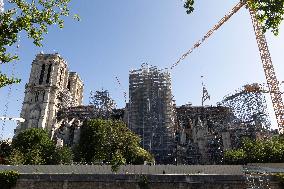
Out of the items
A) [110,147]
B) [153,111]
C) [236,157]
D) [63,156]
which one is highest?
[153,111]

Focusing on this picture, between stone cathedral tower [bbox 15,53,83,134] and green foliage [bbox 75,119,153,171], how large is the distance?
18.8 meters

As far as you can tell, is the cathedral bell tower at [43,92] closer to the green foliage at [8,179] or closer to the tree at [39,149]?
the tree at [39,149]

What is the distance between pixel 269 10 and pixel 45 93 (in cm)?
6543

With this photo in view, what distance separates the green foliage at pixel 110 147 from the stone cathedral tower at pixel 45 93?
1885cm

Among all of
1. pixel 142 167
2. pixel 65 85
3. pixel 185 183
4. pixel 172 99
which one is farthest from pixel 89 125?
pixel 185 183

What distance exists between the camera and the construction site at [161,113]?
6316cm

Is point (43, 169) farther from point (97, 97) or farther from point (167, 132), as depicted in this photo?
point (97, 97)

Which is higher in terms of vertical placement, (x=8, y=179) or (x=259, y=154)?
(x=259, y=154)

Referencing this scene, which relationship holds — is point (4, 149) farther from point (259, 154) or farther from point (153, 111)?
point (259, 154)

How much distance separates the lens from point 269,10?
1353 cm

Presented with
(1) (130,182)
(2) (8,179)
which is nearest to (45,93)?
(2) (8,179)

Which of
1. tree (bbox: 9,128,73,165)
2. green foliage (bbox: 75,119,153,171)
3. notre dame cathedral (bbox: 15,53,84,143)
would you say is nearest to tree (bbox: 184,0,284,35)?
green foliage (bbox: 75,119,153,171)

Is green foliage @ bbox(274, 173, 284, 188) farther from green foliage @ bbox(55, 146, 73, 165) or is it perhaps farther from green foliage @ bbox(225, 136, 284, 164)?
green foliage @ bbox(55, 146, 73, 165)

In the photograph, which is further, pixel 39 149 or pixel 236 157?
pixel 39 149
